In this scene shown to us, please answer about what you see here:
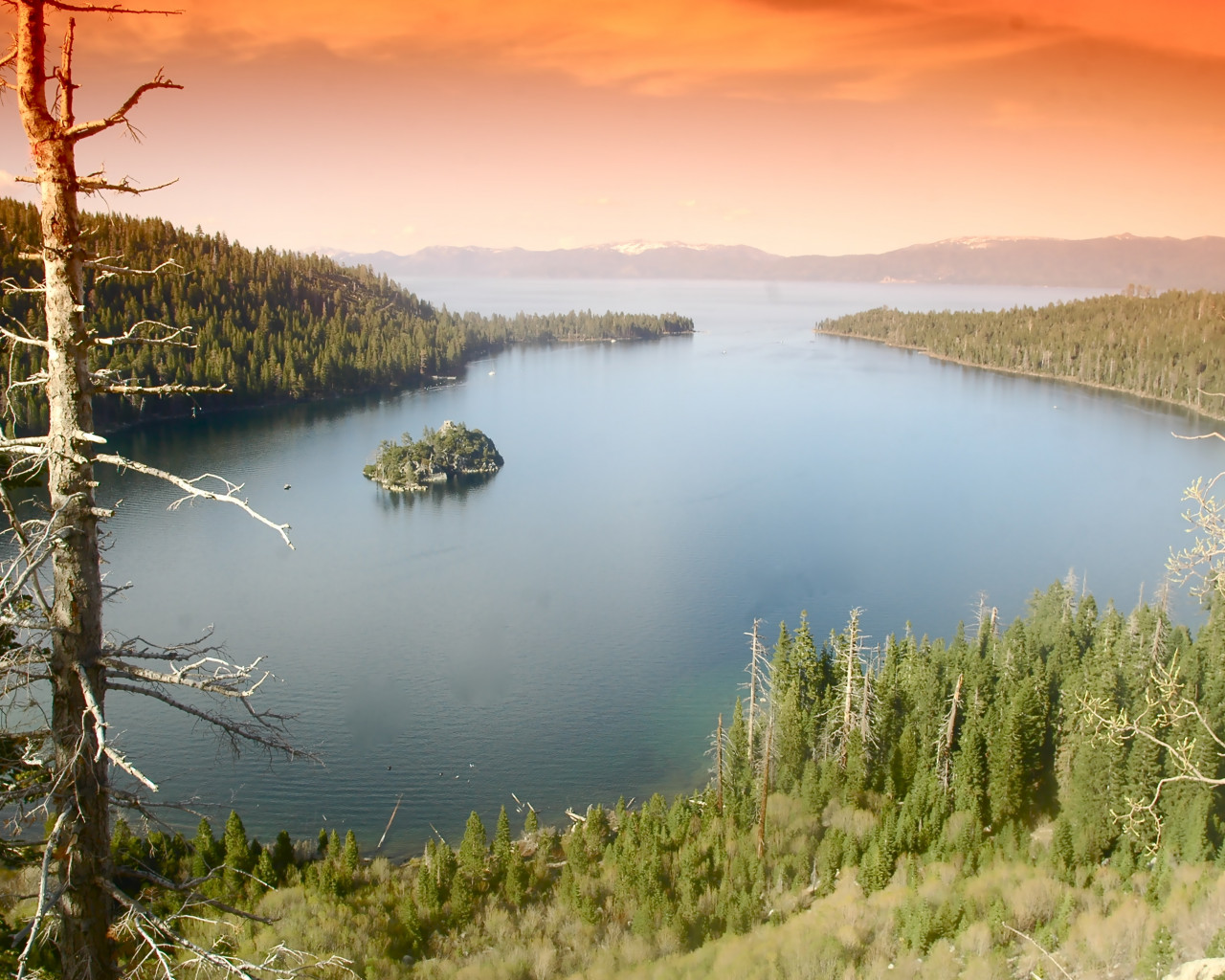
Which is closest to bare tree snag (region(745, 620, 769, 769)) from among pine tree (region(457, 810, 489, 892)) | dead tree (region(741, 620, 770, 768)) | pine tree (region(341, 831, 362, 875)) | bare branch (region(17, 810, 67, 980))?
dead tree (region(741, 620, 770, 768))

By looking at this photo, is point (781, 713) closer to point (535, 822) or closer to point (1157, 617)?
point (535, 822)

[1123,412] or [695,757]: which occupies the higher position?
[1123,412]

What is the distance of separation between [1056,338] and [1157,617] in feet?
224

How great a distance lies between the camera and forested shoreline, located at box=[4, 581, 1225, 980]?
32.0ft

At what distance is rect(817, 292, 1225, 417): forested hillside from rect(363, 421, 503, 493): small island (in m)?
42.1

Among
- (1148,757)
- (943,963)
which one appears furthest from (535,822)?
(1148,757)

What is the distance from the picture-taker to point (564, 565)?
1069 inches

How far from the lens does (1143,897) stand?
34.8 feet

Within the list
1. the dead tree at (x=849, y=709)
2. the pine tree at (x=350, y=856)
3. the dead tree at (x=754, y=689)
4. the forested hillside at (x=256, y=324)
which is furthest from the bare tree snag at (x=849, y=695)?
the forested hillside at (x=256, y=324)

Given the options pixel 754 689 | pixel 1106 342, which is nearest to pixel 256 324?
pixel 754 689

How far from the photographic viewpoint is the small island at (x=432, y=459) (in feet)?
117

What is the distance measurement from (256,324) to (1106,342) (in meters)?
63.7

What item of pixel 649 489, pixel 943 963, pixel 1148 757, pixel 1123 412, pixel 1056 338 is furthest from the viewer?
pixel 1056 338

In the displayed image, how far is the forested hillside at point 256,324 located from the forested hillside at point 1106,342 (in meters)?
45.6
